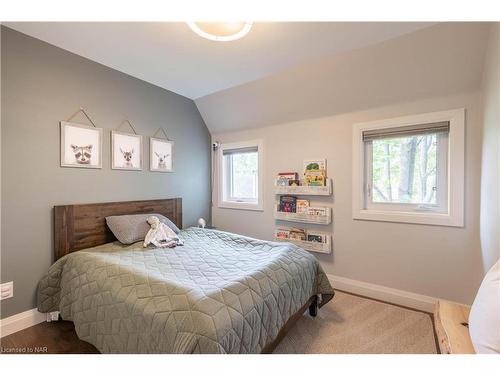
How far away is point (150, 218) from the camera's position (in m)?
2.43

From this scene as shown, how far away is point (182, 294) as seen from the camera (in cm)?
122

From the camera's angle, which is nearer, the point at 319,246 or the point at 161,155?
the point at 319,246

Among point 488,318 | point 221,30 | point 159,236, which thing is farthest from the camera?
point 159,236

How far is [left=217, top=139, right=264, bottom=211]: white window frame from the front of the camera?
3182 millimetres

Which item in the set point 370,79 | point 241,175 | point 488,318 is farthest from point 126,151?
point 488,318

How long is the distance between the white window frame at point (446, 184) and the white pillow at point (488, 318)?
126cm

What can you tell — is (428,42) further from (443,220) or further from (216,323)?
(216,323)

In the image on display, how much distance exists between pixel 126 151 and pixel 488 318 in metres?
2.95

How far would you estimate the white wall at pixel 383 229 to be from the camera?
1.95 metres

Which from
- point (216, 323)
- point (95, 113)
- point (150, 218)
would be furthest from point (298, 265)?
point (95, 113)

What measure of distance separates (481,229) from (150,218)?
301cm

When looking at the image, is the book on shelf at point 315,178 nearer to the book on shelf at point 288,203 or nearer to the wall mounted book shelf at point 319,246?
the book on shelf at point 288,203

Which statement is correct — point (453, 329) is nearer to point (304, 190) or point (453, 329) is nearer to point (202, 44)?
point (304, 190)

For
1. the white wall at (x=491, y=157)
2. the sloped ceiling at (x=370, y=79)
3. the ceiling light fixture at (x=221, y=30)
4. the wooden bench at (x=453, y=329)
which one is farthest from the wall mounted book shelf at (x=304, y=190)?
the ceiling light fixture at (x=221, y=30)
